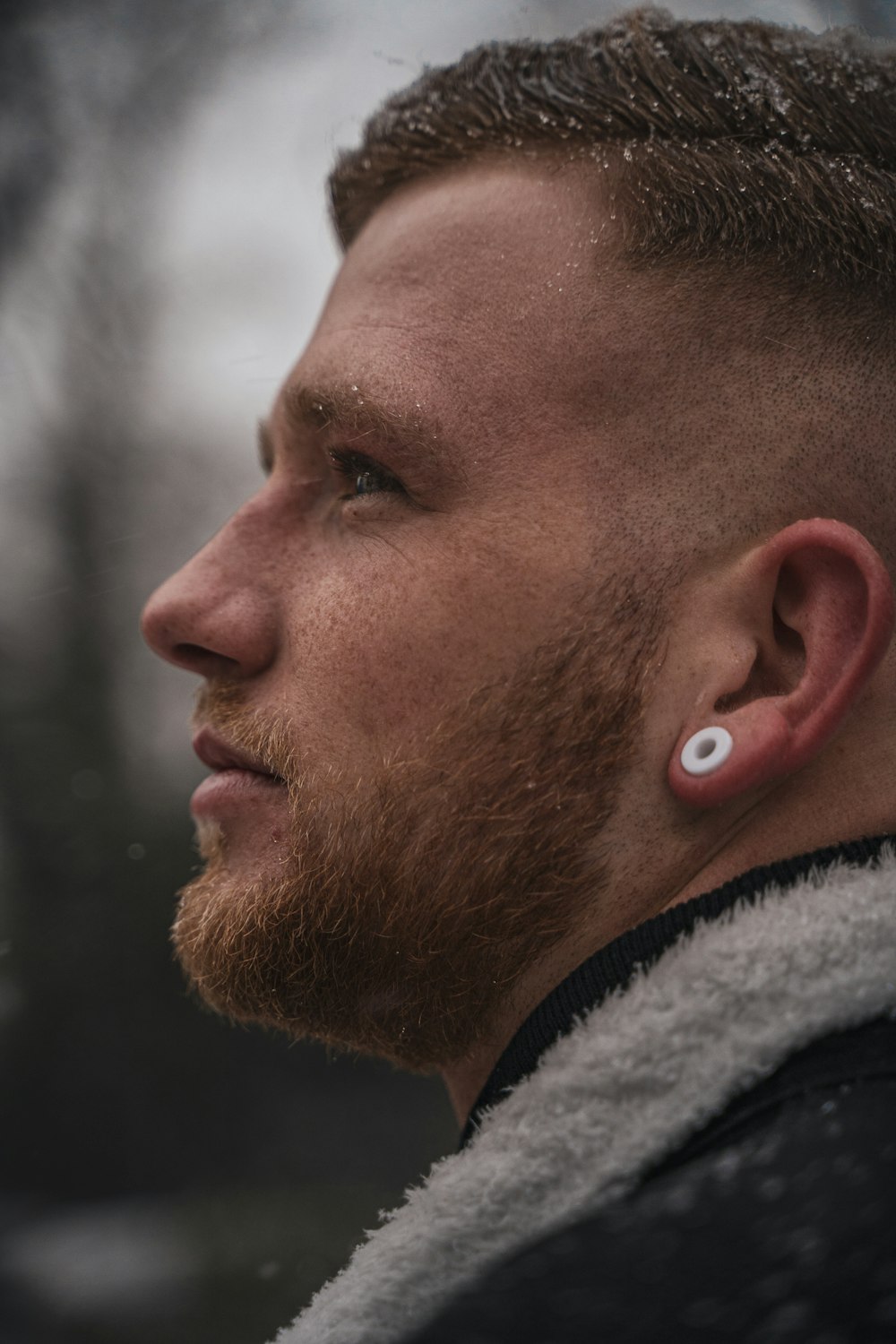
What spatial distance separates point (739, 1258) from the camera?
613 millimetres

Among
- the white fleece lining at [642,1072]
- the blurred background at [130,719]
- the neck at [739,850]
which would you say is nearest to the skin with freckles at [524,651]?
the neck at [739,850]

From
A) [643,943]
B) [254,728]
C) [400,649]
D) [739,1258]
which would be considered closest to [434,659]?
[400,649]

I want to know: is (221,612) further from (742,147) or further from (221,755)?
(742,147)

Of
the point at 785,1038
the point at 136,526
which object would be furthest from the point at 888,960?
the point at 136,526

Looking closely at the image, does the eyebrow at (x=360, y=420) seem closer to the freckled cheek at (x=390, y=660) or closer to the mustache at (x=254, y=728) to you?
the freckled cheek at (x=390, y=660)

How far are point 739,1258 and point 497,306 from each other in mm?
845

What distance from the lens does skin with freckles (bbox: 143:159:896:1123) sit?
0.94m

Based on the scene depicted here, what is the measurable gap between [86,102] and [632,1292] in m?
2.20

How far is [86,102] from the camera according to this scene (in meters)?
2.04

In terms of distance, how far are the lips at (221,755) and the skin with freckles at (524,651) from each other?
0.02 meters

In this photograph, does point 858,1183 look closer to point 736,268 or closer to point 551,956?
point 551,956

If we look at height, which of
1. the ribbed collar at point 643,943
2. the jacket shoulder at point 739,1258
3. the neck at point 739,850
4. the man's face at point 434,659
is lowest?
the jacket shoulder at point 739,1258

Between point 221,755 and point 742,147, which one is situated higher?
point 742,147

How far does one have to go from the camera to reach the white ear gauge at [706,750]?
89cm
